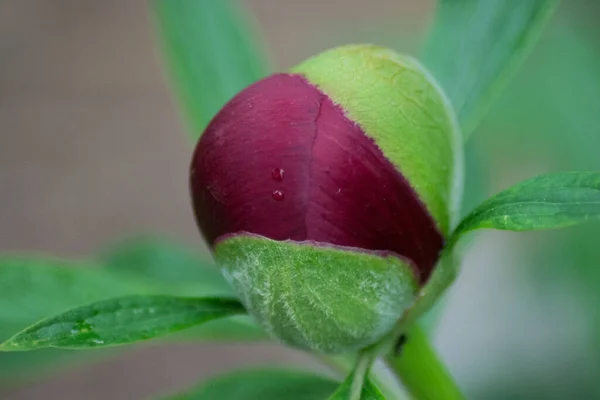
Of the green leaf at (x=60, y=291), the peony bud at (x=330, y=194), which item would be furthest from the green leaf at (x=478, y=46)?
the green leaf at (x=60, y=291)

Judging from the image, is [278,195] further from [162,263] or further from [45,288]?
→ [162,263]

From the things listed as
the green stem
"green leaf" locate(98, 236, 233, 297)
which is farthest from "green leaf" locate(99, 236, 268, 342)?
the green stem

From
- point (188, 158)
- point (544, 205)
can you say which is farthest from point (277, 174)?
point (188, 158)

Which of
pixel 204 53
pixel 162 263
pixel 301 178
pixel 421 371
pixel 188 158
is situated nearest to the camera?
pixel 301 178

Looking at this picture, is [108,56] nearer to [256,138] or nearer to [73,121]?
[73,121]

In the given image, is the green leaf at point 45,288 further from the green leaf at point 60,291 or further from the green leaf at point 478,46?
the green leaf at point 478,46

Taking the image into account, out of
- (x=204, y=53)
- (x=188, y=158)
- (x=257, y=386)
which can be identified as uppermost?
(x=204, y=53)

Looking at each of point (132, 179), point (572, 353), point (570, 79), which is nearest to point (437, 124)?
point (570, 79)
